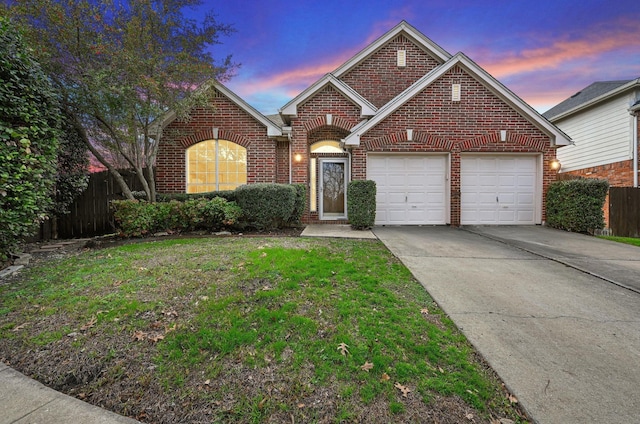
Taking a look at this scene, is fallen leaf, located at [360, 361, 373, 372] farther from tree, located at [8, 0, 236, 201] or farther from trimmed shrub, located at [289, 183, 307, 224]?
tree, located at [8, 0, 236, 201]

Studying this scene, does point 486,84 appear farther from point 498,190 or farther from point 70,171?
point 70,171

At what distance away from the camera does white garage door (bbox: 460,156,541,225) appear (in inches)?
395

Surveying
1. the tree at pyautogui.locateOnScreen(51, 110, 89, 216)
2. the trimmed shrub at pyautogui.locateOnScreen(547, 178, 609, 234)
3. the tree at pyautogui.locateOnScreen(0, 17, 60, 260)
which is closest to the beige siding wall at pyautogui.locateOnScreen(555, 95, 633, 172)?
the trimmed shrub at pyautogui.locateOnScreen(547, 178, 609, 234)

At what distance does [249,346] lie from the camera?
101 inches

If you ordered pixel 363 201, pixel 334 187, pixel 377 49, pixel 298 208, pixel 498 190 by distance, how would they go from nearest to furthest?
pixel 363 201 < pixel 298 208 < pixel 498 190 < pixel 334 187 < pixel 377 49

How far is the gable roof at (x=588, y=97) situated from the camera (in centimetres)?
1241

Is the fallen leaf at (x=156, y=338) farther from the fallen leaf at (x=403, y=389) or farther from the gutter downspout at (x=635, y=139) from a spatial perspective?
the gutter downspout at (x=635, y=139)

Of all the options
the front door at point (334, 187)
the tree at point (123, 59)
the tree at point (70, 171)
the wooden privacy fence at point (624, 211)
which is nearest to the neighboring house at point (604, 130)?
the wooden privacy fence at point (624, 211)

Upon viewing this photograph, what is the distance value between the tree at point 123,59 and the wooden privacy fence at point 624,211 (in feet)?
42.3

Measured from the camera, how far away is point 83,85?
23.5 ft

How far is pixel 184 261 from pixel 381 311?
11.5 ft

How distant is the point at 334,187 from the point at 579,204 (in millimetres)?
7569

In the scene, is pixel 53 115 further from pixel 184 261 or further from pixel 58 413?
pixel 58 413

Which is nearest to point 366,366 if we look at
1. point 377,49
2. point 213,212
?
point 213,212
